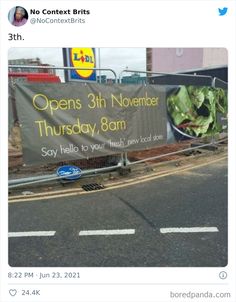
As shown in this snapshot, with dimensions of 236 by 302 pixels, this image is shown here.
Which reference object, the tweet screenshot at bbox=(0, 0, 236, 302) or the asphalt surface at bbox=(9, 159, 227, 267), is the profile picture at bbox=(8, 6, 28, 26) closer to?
the tweet screenshot at bbox=(0, 0, 236, 302)

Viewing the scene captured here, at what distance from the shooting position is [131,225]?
10.9 feet

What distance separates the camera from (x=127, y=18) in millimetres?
1650

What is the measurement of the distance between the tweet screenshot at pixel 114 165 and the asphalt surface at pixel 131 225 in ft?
0.05

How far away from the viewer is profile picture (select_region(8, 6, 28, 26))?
163 centimetres

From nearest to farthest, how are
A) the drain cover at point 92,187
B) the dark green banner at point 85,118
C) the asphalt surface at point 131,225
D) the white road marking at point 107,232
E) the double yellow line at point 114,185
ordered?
1. the asphalt surface at point 131,225
2. the white road marking at point 107,232
3. the dark green banner at point 85,118
4. the double yellow line at point 114,185
5. the drain cover at point 92,187

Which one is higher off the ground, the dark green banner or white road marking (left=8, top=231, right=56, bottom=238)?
the dark green banner

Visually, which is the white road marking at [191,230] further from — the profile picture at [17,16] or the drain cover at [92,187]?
the profile picture at [17,16]

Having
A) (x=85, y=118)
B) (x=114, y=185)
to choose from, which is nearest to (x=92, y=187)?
(x=114, y=185)

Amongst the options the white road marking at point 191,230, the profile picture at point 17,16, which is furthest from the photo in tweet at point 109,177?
the profile picture at point 17,16

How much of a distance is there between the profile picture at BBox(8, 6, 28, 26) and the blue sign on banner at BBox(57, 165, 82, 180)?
3.31 metres

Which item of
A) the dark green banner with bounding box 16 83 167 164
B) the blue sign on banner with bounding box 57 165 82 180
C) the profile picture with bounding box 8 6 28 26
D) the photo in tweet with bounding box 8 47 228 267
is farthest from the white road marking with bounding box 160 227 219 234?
the profile picture with bounding box 8 6 28 26

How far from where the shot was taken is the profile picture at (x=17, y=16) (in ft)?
5.36

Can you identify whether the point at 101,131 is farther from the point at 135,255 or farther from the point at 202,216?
the point at 135,255

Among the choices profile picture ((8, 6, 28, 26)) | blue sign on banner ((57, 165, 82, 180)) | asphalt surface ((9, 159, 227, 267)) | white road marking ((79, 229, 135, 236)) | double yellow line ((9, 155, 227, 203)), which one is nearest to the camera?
profile picture ((8, 6, 28, 26))
